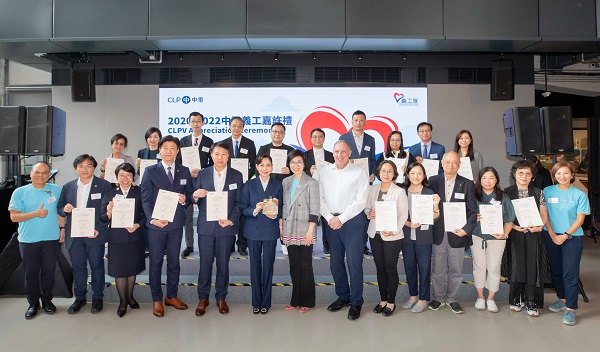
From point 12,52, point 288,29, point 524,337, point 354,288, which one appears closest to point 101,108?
point 12,52

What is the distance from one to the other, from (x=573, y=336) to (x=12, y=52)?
7840 millimetres

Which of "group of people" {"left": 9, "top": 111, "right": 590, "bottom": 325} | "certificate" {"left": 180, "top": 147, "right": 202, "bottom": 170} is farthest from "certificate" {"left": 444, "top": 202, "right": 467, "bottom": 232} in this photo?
"certificate" {"left": 180, "top": 147, "right": 202, "bottom": 170}

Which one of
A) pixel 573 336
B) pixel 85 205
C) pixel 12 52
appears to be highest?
pixel 12 52

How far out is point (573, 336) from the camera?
3389 mm

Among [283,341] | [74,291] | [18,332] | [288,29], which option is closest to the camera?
[283,341]

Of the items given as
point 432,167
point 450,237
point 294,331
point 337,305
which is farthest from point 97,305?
point 432,167

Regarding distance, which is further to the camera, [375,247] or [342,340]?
[375,247]

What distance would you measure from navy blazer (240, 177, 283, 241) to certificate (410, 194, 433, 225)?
1220mm

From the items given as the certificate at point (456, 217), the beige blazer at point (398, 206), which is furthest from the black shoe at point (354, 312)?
the certificate at point (456, 217)

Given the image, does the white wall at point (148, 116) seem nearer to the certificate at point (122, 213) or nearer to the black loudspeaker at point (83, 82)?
the black loudspeaker at point (83, 82)

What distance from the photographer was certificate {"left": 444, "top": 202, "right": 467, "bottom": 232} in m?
3.70

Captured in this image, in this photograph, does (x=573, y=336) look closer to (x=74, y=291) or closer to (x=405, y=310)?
(x=405, y=310)

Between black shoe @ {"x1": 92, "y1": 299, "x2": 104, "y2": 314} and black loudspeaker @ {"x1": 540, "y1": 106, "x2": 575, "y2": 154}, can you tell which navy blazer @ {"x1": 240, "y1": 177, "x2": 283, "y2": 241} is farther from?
black loudspeaker @ {"x1": 540, "y1": 106, "x2": 575, "y2": 154}

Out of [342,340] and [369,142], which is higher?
[369,142]
